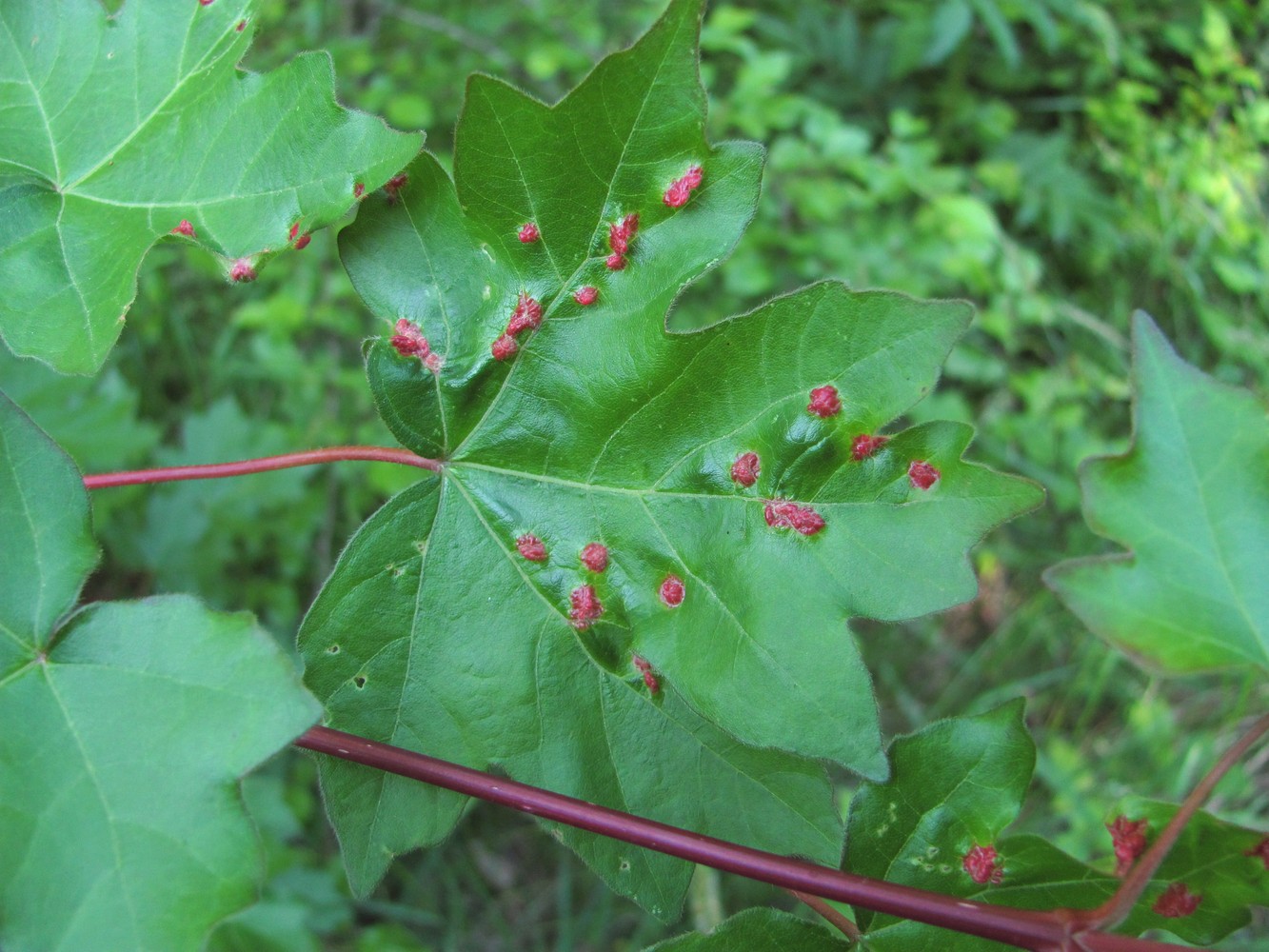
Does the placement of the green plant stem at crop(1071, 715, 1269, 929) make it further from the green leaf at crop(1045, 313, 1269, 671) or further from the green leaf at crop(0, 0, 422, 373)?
the green leaf at crop(0, 0, 422, 373)

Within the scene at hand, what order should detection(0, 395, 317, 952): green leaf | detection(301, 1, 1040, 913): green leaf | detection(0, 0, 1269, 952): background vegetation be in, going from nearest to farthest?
detection(0, 395, 317, 952): green leaf → detection(301, 1, 1040, 913): green leaf → detection(0, 0, 1269, 952): background vegetation

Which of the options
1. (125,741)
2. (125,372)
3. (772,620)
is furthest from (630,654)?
(125,372)

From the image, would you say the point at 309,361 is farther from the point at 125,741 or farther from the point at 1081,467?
the point at 1081,467

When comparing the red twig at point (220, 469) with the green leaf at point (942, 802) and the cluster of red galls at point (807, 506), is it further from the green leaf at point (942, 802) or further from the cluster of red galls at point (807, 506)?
the green leaf at point (942, 802)

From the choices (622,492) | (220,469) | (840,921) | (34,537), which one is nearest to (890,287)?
(622,492)

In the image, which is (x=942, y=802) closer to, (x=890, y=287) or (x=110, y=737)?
(x=110, y=737)

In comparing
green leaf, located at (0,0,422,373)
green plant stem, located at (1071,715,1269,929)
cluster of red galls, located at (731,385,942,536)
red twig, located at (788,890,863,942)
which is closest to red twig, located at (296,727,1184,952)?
green plant stem, located at (1071,715,1269,929)

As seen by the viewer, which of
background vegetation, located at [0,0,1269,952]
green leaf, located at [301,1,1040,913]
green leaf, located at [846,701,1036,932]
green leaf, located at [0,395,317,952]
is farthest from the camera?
background vegetation, located at [0,0,1269,952]
